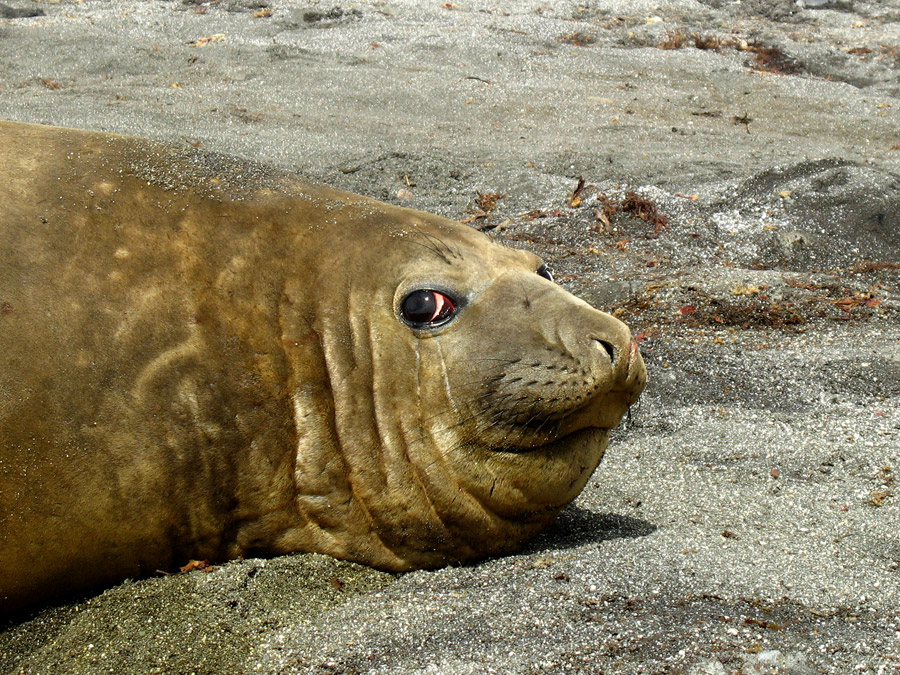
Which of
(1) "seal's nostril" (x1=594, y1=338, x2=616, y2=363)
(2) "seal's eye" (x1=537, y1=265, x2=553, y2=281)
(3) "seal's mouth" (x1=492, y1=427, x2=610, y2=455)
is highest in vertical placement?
(2) "seal's eye" (x1=537, y1=265, x2=553, y2=281)

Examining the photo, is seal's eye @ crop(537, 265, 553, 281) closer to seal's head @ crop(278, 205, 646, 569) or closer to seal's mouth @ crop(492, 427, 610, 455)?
seal's head @ crop(278, 205, 646, 569)

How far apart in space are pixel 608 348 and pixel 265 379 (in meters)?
1.09

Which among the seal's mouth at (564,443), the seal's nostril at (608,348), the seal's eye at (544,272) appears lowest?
the seal's mouth at (564,443)

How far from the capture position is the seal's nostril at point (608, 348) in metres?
3.27

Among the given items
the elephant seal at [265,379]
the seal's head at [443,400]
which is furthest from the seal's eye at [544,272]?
the seal's head at [443,400]

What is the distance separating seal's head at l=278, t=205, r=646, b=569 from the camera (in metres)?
3.29

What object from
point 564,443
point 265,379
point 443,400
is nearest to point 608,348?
point 564,443

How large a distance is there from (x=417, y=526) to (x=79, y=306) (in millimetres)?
1263

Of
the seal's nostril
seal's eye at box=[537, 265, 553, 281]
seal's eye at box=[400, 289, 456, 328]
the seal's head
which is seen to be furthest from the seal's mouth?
seal's eye at box=[537, 265, 553, 281]

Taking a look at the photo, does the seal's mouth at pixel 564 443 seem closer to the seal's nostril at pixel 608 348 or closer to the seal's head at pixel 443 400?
the seal's head at pixel 443 400

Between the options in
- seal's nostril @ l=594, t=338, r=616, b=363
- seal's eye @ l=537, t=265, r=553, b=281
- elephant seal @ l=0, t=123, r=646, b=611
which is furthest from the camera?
seal's eye @ l=537, t=265, r=553, b=281

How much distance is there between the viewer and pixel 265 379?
3.28m

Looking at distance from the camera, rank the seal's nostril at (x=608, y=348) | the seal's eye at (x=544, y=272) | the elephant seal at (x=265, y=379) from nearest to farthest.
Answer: the elephant seal at (x=265, y=379)
the seal's nostril at (x=608, y=348)
the seal's eye at (x=544, y=272)

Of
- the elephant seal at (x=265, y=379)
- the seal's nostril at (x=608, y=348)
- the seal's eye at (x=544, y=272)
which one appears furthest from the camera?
the seal's eye at (x=544, y=272)
